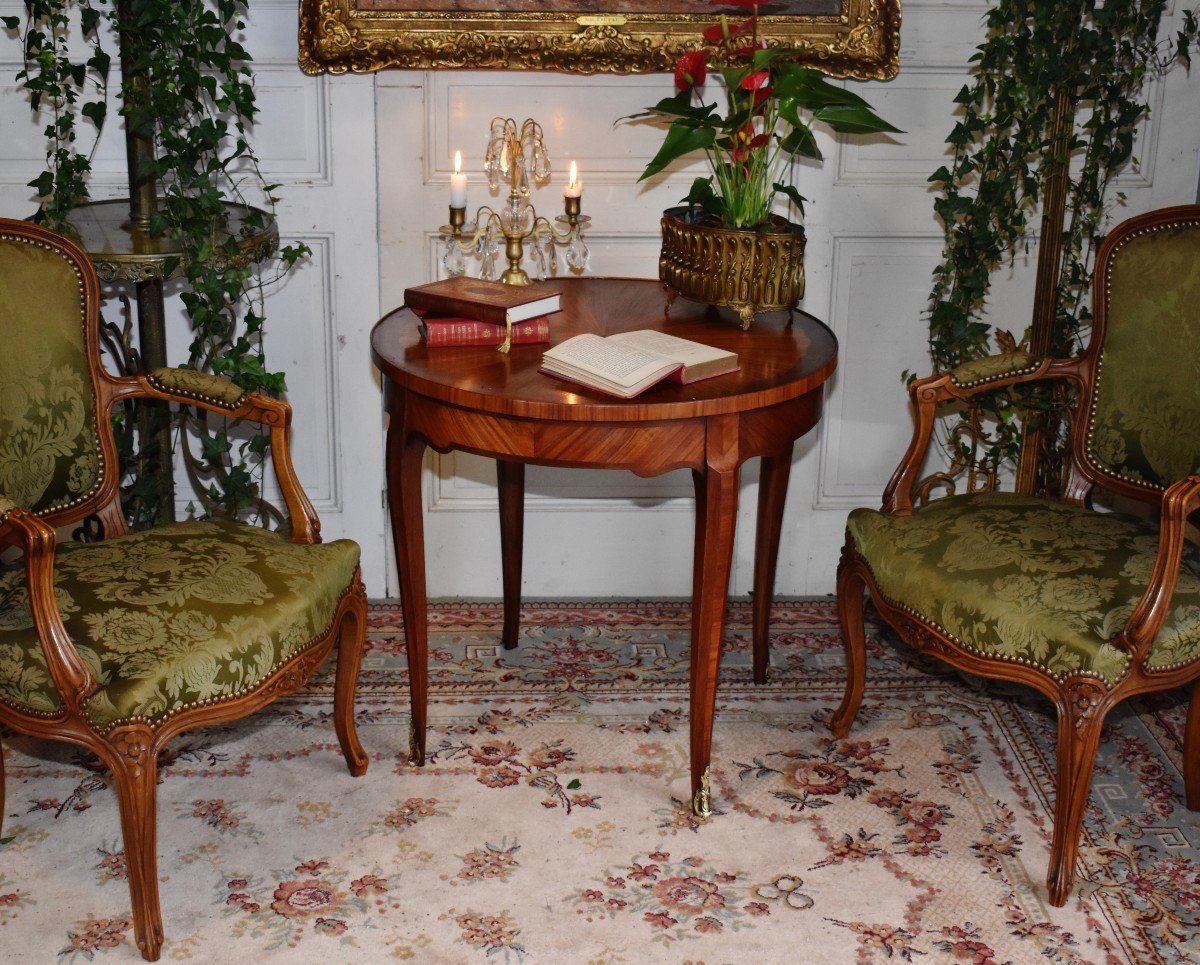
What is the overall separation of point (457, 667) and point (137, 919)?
3.89ft

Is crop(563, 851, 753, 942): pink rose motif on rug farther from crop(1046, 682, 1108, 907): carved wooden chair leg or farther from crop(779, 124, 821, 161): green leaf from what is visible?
crop(779, 124, 821, 161): green leaf

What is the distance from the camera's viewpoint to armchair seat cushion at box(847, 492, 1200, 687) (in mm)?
2477

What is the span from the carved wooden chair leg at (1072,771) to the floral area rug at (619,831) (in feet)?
0.25

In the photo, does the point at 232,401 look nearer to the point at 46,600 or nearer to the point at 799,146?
the point at 46,600

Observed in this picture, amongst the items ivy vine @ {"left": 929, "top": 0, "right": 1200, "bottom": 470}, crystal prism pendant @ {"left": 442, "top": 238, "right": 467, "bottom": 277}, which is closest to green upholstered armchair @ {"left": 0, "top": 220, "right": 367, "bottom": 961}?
crystal prism pendant @ {"left": 442, "top": 238, "right": 467, "bottom": 277}

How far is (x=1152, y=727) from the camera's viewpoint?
3.18m

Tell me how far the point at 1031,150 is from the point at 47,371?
2.37 meters

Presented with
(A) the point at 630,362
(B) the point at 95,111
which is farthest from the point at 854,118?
(B) the point at 95,111

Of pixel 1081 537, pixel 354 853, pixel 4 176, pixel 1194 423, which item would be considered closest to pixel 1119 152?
pixel 1194 423

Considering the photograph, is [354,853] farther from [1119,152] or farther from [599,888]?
[1119,152]

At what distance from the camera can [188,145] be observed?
308cm

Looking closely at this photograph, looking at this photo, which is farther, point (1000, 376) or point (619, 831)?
point (1000, 376)

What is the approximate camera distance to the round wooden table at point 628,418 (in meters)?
2.50

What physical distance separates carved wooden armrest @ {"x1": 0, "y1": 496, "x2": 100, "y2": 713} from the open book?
0.95m
